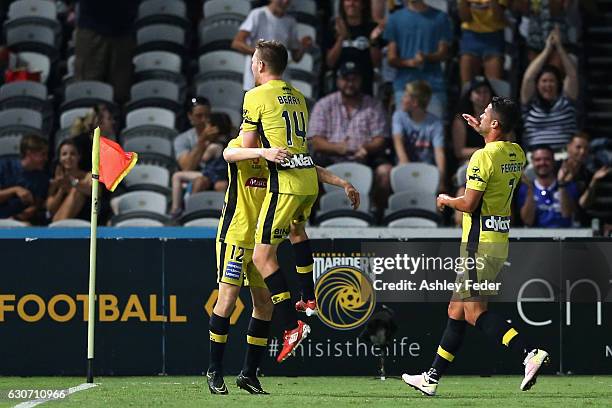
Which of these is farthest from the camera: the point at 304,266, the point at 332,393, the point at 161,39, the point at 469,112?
the point at 161,39

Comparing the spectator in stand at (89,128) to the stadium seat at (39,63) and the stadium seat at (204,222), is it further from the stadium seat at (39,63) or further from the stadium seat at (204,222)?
the stadium seat at (39,63)

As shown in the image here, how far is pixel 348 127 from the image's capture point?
19.2 metres

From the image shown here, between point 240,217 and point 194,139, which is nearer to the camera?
point 240,217

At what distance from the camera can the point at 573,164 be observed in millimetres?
18375

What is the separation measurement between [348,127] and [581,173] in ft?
9.59

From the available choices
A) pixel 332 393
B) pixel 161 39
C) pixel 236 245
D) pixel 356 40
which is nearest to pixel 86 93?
pixel 161 39

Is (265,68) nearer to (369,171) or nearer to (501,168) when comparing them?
(501,168)

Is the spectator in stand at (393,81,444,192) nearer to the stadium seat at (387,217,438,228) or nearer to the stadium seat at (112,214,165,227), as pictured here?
the stadium seat at (387,217,438,228)

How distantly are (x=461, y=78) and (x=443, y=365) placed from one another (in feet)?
29.0

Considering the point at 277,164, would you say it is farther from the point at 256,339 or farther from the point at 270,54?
the point at 256,339

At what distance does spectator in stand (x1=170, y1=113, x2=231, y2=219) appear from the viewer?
18.5 m

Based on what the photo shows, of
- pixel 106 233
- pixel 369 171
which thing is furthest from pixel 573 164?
pixel 106 233

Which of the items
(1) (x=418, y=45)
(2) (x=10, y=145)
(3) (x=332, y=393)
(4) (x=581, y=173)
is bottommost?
(3) (x=332, y=393)

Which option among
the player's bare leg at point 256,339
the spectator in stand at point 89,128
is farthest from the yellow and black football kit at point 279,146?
the spectator in stand at point 89,128
